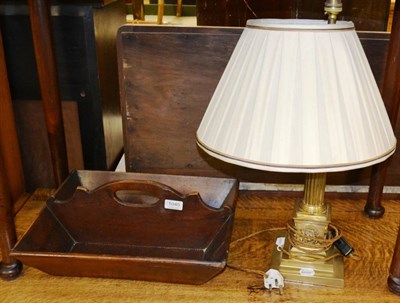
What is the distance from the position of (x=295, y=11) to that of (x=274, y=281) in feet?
1.93

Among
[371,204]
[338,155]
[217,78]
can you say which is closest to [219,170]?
[217,78]

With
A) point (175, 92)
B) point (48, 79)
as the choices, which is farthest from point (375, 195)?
point (48, 79)

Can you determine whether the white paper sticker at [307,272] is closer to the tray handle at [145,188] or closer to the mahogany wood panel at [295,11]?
the tray handle at [145,188]

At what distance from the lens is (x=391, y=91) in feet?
2.99

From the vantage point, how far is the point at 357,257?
86 cm

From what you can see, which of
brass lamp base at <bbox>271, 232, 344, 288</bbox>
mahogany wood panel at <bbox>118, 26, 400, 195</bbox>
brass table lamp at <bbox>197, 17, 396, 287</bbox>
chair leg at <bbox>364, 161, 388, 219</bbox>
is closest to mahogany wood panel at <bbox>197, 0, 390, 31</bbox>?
mahogany wood panel at <bbox>118, 26, 400, 195</bbox>

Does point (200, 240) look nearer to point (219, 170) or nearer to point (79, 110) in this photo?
point (219, 170)

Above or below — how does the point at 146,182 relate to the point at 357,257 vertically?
above

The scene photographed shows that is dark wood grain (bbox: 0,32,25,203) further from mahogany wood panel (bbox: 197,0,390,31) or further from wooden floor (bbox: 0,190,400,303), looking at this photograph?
mahogany wood panel (bbox: 197,0,390,31)

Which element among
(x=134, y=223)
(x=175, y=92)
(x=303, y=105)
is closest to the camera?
(x=303, y=105)

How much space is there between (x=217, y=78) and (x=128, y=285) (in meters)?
0.45

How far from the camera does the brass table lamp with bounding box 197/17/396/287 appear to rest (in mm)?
580

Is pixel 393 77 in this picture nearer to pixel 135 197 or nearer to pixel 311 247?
pixel 311 247

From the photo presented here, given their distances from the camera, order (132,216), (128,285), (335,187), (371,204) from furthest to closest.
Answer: (335,187) < (371,204) < (132,216) < (128,285)
